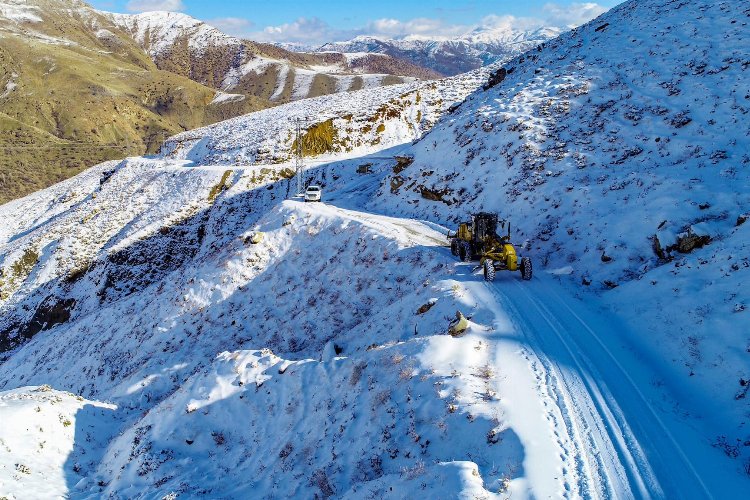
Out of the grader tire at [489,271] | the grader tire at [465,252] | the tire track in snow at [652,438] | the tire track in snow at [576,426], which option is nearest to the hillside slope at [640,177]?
A: the tire track in snow at [652,438]

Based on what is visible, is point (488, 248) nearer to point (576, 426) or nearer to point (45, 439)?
point (576, 426)

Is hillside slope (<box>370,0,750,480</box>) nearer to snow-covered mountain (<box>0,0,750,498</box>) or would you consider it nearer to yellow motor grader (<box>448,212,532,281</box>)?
snow-covered mountain (<box>0,0,750,498</box>)

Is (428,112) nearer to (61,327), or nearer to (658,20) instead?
(658,20)

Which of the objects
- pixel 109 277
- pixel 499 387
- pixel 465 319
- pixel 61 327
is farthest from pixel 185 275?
pixel 499 387

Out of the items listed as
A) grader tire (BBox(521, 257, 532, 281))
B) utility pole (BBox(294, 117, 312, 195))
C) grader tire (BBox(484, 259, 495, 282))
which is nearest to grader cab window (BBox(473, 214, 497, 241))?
grader tire (BBox(484, 259, 495, 282))

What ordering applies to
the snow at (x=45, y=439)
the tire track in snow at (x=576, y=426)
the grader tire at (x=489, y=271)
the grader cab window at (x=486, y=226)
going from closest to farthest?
the tire track in snow at (x=576, y=426), the snow at (x=45, y=439), the grader tire at (x=489, y=271), the grader cab window at (x=486, y=226)

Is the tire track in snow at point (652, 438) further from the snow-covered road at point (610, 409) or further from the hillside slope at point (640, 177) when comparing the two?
the hillside slope at point (640, 177)
